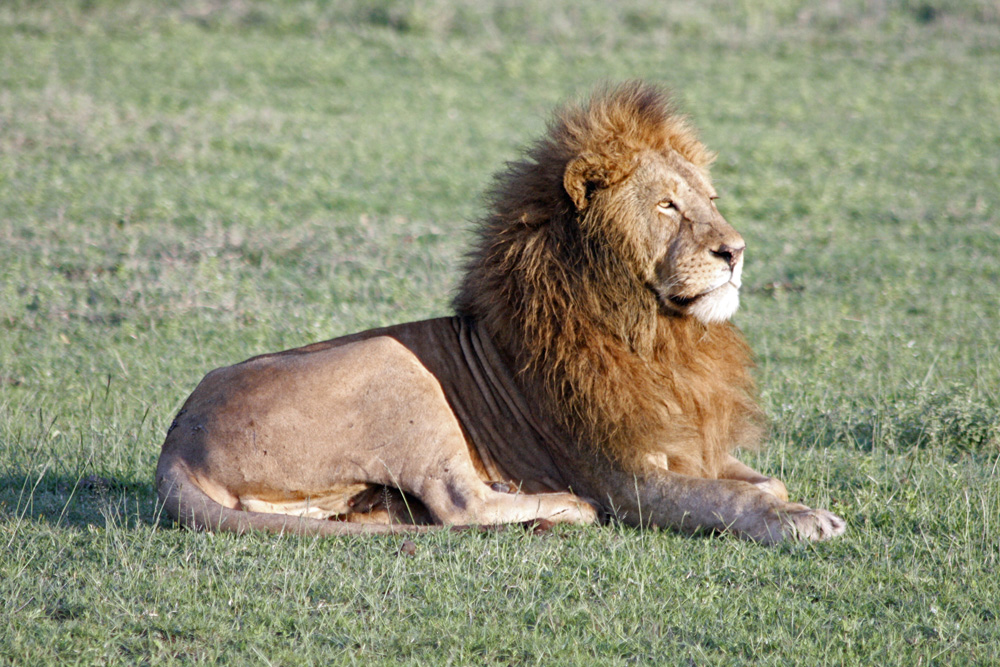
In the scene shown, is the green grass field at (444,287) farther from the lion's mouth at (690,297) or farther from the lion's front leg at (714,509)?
the lion's mouth at (690,297)

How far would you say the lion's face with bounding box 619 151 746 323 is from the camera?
14.4 ft

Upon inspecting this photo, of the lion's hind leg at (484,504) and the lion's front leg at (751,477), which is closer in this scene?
the lion's hind leg at (484,504)

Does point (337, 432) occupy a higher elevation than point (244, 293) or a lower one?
higher

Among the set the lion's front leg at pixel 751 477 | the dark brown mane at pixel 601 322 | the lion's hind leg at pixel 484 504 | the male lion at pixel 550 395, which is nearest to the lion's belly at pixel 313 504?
the male lion at pixel 550 395

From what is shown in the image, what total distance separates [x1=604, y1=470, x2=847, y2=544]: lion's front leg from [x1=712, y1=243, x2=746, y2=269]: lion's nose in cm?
87

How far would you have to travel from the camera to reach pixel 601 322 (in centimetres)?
450

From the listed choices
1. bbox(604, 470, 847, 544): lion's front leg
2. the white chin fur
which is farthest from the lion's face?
bbox(604, 470, 847, 544): lion's front leg

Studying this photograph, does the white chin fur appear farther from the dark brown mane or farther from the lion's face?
the dark brown mane

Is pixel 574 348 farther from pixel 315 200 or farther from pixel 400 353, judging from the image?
pixel 315 200

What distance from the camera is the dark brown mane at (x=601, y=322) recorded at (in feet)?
14.6

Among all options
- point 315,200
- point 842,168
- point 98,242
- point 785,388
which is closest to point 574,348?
point 785,388

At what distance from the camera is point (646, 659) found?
3.35 metres

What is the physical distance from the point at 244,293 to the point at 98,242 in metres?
1.82

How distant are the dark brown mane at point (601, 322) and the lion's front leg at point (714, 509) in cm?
12
